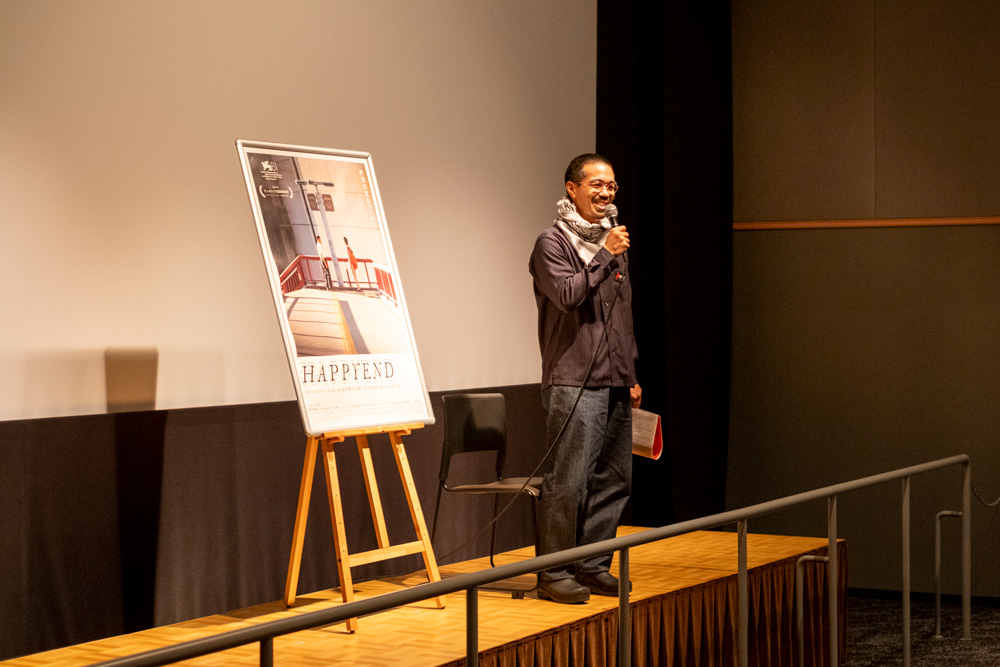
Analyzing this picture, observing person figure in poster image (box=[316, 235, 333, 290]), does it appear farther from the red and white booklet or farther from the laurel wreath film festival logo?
the red and white booklet

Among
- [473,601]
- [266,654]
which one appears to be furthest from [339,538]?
[266,654]

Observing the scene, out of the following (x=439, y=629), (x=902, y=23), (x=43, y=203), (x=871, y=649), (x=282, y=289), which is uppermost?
(x=902, y=23)

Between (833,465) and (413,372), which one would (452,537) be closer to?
(413,372)

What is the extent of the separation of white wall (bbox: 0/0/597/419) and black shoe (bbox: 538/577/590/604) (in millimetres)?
1128

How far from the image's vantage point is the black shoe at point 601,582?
3684 mm

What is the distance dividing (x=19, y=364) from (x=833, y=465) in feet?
13.2

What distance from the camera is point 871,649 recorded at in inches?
187

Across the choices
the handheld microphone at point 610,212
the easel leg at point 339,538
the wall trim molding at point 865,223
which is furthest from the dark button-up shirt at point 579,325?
the wall trim molding at point 865,223

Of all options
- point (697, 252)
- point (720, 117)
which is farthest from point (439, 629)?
point (720, 117)

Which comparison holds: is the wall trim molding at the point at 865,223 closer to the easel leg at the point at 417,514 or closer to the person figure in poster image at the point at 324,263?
the easel leg at the point at 417,514

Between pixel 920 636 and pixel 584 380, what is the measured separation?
224 centimetres

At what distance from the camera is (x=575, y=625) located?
340 centimetres

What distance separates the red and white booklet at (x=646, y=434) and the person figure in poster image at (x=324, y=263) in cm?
104

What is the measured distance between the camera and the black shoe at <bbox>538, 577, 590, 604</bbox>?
3.61 meters
